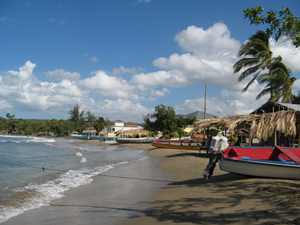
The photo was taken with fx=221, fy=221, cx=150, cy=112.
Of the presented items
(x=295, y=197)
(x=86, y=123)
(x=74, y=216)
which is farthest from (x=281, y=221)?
(x=86, y=123)

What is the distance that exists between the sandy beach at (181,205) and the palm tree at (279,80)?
14.0 meters

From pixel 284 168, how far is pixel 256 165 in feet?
2.77

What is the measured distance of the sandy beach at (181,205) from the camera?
14.9 feet

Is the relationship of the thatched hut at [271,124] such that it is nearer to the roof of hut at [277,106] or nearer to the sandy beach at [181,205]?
the roof of hut at [277,106]

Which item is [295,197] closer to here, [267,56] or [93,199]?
[93,199]

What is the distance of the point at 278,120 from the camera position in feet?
39.5

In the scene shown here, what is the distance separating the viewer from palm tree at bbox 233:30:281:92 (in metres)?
20.6

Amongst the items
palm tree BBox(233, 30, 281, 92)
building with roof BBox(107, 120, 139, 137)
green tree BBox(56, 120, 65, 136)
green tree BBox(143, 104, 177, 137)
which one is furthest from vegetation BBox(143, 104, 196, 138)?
green tree BBox(56, 120, 65, 136)

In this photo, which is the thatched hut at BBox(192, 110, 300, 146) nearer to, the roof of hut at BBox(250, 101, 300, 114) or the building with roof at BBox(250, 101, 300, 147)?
the building with roof at BBox(250, 101, 300, 147)

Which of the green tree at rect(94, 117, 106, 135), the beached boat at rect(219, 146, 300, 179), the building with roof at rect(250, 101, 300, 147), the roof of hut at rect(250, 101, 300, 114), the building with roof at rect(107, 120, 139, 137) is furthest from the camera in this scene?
the green tree at rect(94, 117, 106, 135)

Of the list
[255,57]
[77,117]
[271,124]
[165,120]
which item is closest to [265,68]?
[255,57]

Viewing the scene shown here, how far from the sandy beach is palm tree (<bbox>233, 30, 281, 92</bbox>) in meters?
15.3

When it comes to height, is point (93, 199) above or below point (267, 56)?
below

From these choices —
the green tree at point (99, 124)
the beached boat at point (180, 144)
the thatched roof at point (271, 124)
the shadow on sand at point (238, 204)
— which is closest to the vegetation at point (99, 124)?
the green tree at point (99, 124)
